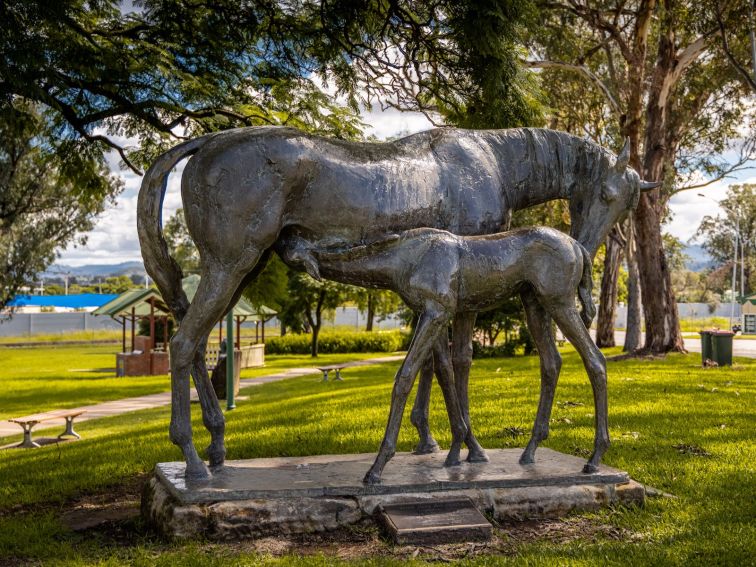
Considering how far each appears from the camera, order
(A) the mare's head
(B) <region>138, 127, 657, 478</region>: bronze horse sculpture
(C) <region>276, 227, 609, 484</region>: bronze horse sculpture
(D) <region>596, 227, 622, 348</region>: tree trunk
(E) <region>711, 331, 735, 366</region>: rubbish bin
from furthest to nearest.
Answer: (D) <region>596, 227, 622, 348</region>: tree trunk, (E) <region>711, 331, 735, 366</region>: rubbish bin, (A) the mare's head, (C) <region>276, 227, 609, 484</region>: bronze horse sculpture, (B) <region>138, 127, 657, 478</region>: bronze horse sculpture

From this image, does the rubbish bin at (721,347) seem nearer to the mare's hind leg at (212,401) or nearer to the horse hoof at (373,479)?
the horse hoof at (373,479)

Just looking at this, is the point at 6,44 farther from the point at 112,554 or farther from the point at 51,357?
the point at 51,357

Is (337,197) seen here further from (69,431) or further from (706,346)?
(706,346)

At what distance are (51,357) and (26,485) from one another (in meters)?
31.3

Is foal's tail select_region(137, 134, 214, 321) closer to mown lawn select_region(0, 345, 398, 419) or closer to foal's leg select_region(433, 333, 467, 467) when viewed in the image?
foal's leg select_region(433, 333, 467, 467)

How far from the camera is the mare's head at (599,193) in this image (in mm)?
6078

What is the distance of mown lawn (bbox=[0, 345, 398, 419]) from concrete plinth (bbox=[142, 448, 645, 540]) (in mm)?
12148

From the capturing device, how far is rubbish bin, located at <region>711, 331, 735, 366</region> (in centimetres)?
1862

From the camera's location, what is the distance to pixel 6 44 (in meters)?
5.96

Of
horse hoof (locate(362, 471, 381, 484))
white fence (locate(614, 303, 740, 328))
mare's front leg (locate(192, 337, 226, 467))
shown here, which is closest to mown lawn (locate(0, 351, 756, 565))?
horse hoof (locate(362, 471, 381, 484))

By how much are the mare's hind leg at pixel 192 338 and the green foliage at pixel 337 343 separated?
3139 cm

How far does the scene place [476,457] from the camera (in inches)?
241

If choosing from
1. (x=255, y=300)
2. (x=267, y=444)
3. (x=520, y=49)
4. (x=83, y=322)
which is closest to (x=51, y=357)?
(x=83, y=322)

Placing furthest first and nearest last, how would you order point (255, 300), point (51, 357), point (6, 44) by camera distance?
point (51, 357), point (255, 300), point (6, 44)
